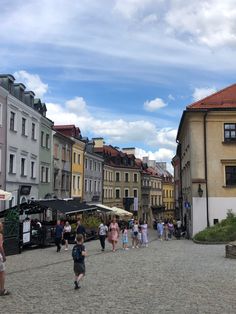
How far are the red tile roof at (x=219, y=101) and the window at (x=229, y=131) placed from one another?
146cm

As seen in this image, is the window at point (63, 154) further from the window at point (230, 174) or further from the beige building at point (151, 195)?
the beige building at point (151, 195)

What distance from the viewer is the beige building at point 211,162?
3569cm

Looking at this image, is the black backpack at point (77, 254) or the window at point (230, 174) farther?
the window at point (230, 174)

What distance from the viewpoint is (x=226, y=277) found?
13.9m

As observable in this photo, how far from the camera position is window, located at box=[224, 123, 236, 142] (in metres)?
36.3

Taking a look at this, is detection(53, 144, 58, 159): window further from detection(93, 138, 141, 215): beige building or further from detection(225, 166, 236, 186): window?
detection(93, 138, 141, 215): beige building

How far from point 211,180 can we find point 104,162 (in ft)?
132

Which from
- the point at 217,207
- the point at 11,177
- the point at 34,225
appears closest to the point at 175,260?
the point at 34,225

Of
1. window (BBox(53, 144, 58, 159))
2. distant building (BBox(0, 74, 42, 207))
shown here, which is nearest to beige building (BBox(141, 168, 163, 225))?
window (BBox(53, 144, 58, 159))

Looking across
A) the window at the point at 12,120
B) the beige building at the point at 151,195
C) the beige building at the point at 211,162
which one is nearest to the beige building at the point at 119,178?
the beige building at the point at 151,195

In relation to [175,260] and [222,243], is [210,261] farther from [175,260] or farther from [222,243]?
[222,243]

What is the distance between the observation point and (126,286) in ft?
40.7

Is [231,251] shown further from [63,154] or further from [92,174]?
[92,174]

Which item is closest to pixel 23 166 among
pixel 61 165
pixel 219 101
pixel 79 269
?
pixel 61 165
